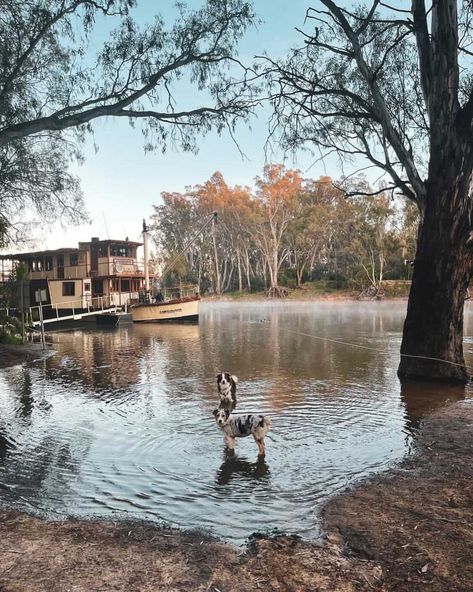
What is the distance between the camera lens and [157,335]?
25250 mm

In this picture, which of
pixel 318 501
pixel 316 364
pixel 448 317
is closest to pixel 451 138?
pixel 448 317

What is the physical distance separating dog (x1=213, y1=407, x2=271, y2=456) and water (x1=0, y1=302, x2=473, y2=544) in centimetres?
17

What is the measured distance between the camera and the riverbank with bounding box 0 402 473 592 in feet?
10.7

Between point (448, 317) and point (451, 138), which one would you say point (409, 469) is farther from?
point (451, 138)

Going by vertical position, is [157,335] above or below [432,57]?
below

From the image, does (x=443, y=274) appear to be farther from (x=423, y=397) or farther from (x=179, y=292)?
(x=179, y=292)

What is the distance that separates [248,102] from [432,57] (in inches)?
149

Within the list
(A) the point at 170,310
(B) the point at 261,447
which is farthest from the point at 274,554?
(A) the point at 170,310

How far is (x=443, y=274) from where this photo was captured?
34.2 feet

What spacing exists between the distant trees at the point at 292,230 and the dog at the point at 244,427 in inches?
1957

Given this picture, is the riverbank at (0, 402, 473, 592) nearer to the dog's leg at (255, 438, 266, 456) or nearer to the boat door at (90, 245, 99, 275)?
the dog's leg at (255, 438, 266, 456)

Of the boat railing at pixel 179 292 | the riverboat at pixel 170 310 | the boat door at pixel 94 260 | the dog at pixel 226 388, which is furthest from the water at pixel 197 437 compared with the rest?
the boat door at pixel 94 260

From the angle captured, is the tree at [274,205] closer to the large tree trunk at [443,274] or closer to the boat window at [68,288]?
the boat window at [68,288]

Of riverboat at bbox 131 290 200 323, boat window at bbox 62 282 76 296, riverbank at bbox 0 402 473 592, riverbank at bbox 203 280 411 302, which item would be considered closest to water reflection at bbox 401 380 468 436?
riverbank at bbox 0 402 473 592
